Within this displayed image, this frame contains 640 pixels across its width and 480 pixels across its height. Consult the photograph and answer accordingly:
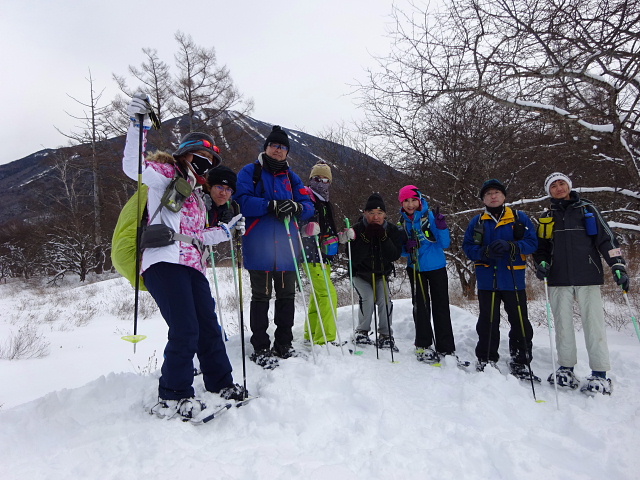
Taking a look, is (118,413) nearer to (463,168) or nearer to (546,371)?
(546,371)

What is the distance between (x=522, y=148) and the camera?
649 cm

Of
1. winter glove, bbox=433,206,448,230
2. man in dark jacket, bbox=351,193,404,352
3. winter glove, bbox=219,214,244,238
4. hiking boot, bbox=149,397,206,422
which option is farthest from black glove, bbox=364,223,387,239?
hiking boot, bbox=149,397,206,422

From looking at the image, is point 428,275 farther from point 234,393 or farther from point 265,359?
point 234,393

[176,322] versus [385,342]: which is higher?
[176,322]

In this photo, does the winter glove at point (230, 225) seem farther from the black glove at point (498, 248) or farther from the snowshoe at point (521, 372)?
the snowshoe at point (521, 372)

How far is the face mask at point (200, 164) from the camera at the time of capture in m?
3.02

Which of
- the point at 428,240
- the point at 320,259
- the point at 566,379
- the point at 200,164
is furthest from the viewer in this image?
the point at 320,259

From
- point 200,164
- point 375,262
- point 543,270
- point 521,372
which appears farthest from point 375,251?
point 200,164

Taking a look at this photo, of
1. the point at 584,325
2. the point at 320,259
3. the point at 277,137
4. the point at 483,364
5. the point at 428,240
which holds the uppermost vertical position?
the point at 277,137

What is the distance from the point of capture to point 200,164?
306cm

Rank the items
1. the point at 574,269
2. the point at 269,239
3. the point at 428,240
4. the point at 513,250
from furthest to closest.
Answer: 1. the point at 428,240
2. the point at 269,239
3. the point at 513,250
4. the point at 574,269

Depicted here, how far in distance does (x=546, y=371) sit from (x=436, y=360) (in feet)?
3.75

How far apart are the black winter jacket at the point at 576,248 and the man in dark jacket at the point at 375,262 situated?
1.60 metres

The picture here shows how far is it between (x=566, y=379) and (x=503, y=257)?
1.28 metres
